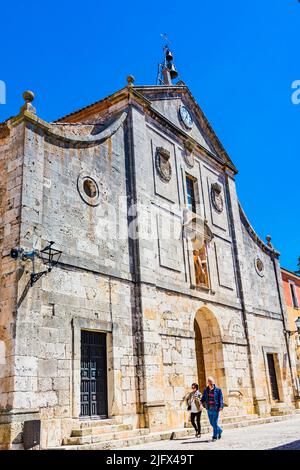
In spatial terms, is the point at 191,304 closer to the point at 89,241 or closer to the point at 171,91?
the point at 89,241

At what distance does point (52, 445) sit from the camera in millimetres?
9617

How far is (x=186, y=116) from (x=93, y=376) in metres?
11.3

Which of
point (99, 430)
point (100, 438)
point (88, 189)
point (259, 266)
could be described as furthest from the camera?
point (259, 266)

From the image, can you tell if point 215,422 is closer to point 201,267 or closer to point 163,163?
point 201,267

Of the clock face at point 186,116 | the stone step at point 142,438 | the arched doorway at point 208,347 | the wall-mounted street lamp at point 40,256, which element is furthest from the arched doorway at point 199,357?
the clock face at point 186,116

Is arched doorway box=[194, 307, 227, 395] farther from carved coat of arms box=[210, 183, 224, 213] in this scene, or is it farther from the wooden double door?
the wooden double door

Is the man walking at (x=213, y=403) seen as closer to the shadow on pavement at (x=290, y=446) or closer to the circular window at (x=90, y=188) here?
the shadow on pavement at (x=290, y=446)

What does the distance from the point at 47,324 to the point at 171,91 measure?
1108cm

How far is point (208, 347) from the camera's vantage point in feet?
53.8

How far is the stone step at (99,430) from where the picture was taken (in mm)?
9984

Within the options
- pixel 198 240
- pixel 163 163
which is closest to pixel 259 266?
pixel 198 240

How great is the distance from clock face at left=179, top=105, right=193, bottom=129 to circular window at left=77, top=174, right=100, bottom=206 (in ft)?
22.6

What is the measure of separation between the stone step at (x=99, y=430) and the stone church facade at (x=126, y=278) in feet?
0.61

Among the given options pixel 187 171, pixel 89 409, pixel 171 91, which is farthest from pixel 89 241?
pixel 171 91
